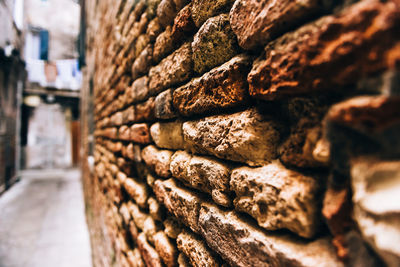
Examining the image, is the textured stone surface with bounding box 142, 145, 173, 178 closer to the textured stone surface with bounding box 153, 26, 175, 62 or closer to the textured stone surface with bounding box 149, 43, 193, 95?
the textured stone surface with bounding box 149, 43, 193, 95

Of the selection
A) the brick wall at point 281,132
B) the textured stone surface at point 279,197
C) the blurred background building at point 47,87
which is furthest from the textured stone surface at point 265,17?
the blurred background building at point 47,87

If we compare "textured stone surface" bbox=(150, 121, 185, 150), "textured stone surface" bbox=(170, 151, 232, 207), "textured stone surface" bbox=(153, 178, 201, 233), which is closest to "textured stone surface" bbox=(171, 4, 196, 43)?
"textured stone surface" bbox=(150, 121, 185, 150)

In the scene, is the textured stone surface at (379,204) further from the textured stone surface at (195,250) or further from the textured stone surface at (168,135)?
the textured stone surface at (168,135)

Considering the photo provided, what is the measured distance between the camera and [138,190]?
1.18 meters

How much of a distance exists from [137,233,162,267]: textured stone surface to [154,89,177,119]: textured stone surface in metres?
0.62

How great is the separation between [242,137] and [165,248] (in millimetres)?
628

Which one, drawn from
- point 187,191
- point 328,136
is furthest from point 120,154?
point 328,136

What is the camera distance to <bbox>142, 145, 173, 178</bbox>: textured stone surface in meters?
0.87

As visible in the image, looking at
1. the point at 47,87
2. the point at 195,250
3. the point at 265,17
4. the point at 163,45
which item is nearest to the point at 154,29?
the point at 163,45

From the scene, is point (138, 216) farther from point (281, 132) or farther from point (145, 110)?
point (281, 132)

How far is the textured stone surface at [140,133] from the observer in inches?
43.1

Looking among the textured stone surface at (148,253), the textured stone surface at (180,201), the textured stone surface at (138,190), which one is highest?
the textured stone surface at (180,201)

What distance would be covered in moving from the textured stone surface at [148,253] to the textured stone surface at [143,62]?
2.82 feet

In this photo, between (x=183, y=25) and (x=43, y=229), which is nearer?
(x=183, y=25)
